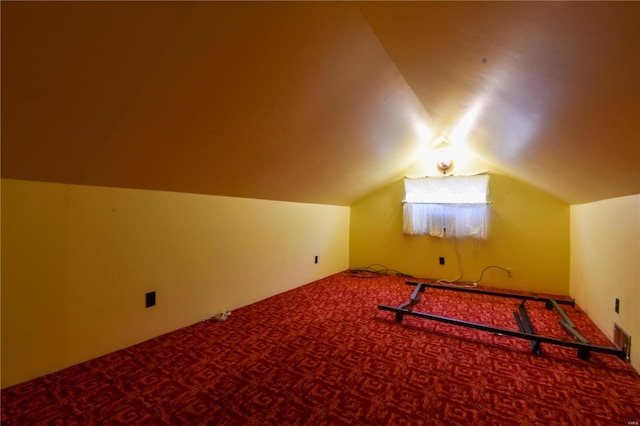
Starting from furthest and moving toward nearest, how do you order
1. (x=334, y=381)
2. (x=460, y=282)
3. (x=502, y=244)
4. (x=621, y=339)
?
(x=460, y=282) → (x=502, y=244) → (x=621, y=339) → (x=334, y=381)

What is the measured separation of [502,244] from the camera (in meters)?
4.03

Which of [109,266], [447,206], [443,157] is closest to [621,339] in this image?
[447,206]

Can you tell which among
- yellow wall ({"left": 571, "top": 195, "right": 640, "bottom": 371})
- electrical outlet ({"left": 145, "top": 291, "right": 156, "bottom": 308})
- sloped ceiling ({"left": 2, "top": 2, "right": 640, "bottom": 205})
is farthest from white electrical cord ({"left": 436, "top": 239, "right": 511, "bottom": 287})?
electrical outlet ({"left": 145, "top": 291, "right": 156, "bottom": 308})

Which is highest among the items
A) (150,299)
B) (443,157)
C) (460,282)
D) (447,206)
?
(443,157)

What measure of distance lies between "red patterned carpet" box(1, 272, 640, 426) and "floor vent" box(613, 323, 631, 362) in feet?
0.40

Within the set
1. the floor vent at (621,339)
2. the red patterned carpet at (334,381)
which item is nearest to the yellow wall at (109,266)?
the red patterned carpet at (334,381)

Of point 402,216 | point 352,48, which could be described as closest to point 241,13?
point 352,48

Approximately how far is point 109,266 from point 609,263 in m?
4.08

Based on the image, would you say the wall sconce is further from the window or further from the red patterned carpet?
the red patterned carpet

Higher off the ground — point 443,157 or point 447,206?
point 443,157

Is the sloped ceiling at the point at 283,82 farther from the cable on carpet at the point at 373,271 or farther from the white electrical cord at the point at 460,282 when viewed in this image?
the cable on carpet at the point at 373,271

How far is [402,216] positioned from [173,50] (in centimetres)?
414

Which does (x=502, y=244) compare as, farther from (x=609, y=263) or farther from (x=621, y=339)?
(x=621, y=339)

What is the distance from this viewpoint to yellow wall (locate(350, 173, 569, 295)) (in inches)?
147
